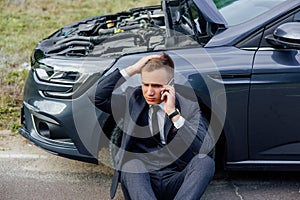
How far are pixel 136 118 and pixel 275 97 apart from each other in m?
0.89

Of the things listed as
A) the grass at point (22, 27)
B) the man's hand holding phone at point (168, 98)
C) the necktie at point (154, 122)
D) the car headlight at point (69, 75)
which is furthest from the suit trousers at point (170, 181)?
the grass at point (22, 27)

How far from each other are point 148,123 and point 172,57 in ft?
1.65

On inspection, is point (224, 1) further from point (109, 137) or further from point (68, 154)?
point (68, 154)

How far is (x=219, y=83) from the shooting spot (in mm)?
3266

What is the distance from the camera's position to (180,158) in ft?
10.4

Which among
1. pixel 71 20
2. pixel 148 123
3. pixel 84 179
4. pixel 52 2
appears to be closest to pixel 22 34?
pixel 71 20

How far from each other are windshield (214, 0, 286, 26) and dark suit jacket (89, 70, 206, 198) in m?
0.77

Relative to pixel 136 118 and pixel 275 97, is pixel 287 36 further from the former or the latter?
pixel 136 118

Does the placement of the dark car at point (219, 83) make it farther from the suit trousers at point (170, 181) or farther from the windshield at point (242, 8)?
the suit trousers at point (170, 181)

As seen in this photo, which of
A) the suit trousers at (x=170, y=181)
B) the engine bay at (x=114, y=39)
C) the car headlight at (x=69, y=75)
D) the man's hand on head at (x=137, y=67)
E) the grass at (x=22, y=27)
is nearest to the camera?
the suit trousers at (x=170, y=181)

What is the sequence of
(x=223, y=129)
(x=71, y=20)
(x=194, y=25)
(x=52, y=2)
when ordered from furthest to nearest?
(x=52, y=2) < (x=71, y=20) < (x=194, y=25) < (x=223, y=129)

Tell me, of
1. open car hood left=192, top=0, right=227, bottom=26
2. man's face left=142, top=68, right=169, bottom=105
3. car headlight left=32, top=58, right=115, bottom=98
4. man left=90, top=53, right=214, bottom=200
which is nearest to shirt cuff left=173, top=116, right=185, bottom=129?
man left=90, top=53, right=214, bottom=200

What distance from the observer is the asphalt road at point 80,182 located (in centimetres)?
355

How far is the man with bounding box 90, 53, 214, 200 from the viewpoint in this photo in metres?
3.00
